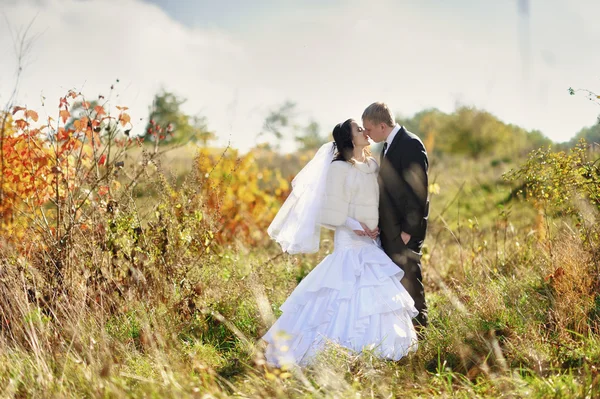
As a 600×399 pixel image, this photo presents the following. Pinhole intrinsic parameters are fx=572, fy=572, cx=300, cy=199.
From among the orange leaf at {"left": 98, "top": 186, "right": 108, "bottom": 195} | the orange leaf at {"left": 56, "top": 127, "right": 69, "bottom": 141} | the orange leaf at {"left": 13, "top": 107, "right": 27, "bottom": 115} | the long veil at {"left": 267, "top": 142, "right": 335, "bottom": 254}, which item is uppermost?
the orange leaf at {"left": 13, "top": 107, "right": 27, "bottom": 115}

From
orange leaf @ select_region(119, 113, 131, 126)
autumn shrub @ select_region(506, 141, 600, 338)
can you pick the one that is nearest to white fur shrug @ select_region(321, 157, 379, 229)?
autumn shrub @ select_region(506, 141, 600, 338)

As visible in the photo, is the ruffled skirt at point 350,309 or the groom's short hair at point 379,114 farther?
the groom's short hair at point 379,114

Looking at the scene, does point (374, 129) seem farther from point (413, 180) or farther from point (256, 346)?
point (256, 346)

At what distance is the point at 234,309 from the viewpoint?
17.6ft

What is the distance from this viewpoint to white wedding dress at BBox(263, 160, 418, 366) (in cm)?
436

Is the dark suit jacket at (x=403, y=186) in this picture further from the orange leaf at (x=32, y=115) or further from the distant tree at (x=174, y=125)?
the orange leaf at (x=32, y=115)

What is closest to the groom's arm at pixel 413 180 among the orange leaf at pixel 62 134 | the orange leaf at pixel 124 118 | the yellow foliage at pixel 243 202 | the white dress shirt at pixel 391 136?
the white dress shirt at pixel 391 136

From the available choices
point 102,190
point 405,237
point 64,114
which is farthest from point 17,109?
point 405,237

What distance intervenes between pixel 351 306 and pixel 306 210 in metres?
0.85

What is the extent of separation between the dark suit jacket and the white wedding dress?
0.11m

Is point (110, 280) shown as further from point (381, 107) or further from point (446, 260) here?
point (446, 260)

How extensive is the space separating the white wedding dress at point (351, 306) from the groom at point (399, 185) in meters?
0.11

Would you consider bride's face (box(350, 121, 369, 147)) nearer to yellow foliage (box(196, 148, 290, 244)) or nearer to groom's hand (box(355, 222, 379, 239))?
groom's hand (box(355, 222, 379, 239))

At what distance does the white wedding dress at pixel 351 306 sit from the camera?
4363 millimetres
